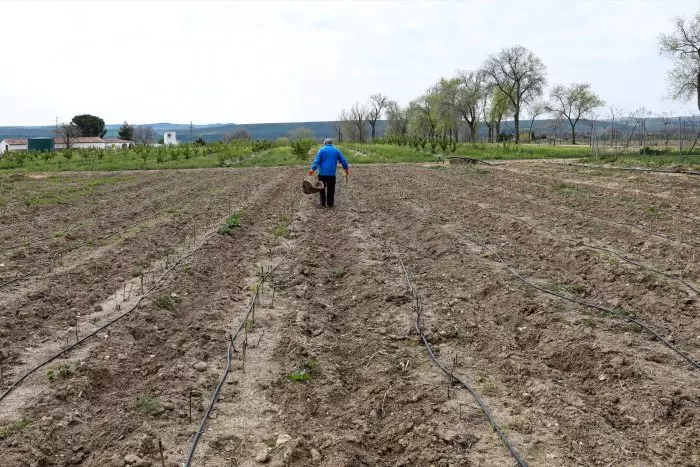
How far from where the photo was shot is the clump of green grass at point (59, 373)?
4.34 meters

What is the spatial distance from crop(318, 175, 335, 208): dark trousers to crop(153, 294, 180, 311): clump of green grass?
24.3 ft

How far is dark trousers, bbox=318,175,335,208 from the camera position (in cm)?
1329

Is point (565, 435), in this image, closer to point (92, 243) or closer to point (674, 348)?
point (674, 348)

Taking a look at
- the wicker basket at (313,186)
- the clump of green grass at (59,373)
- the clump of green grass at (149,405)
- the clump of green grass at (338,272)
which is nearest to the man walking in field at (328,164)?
the wicker basket at (313,186)

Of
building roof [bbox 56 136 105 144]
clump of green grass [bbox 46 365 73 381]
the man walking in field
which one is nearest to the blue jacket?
the man walking in field

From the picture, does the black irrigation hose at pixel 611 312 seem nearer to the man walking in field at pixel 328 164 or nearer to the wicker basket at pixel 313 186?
the man walking in field at pixel 328 164

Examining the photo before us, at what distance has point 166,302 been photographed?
6082 millimetres

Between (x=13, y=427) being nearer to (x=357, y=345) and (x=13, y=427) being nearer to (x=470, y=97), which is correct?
(x=357, y=345)

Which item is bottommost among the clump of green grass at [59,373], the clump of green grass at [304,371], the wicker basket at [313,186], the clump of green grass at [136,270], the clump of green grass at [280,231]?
the clump of green grass at [304,371]

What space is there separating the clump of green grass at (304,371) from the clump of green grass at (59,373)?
1727 mm

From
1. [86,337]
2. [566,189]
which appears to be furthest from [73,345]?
[566,189]

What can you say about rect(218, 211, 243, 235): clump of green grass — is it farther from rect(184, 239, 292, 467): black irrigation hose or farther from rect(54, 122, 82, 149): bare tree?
rect(54, 122, 82, 149): bare tree

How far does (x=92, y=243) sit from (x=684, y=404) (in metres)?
8.43

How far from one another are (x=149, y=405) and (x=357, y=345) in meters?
1.99
